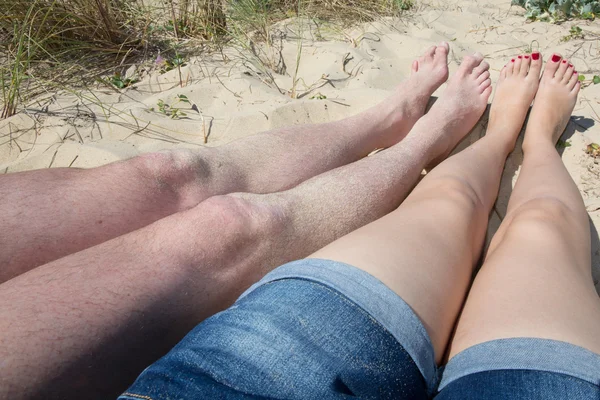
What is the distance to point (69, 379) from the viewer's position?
82 cm

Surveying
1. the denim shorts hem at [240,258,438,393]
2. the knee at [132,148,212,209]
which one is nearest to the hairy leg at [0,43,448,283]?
the knee at [132,148,212,209]

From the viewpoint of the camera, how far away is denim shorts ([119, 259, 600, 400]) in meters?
0.71

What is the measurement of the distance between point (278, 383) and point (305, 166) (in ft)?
3.20

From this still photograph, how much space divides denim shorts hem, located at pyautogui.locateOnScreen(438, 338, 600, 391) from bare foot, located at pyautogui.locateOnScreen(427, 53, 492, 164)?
1.19m

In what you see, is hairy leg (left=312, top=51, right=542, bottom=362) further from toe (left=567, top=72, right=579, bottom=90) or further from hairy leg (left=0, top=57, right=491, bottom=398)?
toe (left=567, top=72, right=579, bottom=90)

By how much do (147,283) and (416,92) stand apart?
5.32 ft

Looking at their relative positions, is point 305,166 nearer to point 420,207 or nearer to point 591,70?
point 420,207

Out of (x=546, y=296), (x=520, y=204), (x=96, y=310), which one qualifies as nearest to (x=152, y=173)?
(x=96, y=310)

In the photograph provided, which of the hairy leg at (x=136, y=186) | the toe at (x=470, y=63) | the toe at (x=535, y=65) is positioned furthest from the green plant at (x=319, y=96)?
the toe at (x=535, y=65)

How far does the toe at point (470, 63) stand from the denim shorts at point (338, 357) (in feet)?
5.66

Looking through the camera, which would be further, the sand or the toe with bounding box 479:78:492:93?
the toe with bounding box 479:78:492:93

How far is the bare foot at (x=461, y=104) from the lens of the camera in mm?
1980

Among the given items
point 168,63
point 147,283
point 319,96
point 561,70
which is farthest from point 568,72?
point 147,283

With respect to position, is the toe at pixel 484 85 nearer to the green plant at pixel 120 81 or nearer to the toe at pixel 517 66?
the toe at pixel 517 66
